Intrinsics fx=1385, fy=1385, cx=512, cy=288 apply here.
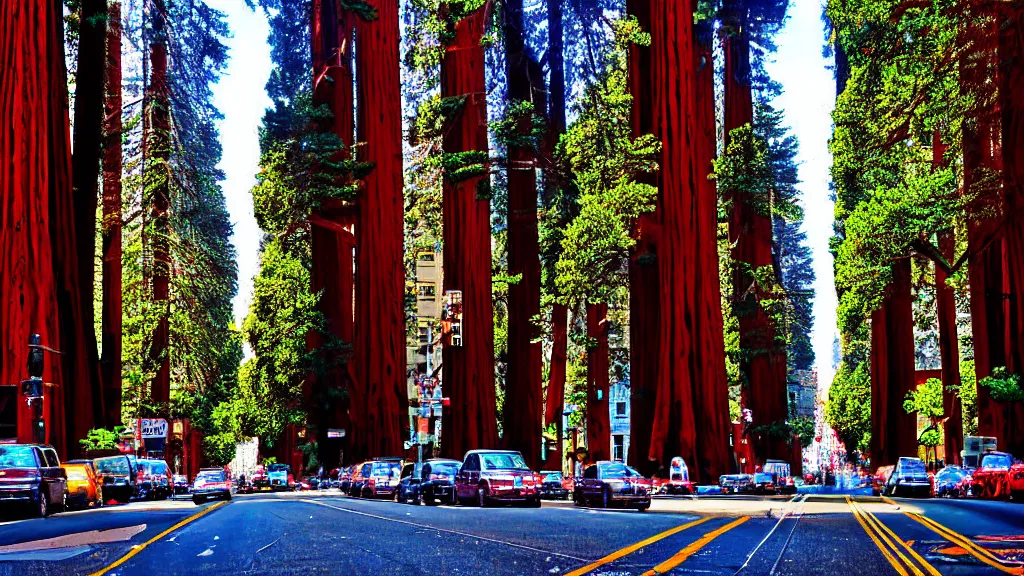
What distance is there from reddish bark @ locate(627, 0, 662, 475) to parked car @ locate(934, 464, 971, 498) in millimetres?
11660

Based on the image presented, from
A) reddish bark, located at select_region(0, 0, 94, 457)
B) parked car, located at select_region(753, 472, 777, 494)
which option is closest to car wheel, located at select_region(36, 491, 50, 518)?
reddish bark, located at select_region(0, 0, 94, 457)

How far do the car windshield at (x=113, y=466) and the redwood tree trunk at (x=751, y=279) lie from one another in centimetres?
2520

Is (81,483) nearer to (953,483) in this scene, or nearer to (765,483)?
(765,483)

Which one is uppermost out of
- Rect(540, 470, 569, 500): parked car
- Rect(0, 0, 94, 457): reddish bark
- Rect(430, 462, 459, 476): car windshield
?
Rect(0, 0, 94, 457): reddish bark

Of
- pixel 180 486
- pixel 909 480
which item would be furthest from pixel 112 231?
pixel 909 480

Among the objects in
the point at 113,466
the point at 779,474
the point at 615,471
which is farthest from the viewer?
the point at 779,474

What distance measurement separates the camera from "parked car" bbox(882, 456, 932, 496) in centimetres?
4903

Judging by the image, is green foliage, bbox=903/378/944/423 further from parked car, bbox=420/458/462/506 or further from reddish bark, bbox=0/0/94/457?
reddish bark, bbox=0/0/94/457

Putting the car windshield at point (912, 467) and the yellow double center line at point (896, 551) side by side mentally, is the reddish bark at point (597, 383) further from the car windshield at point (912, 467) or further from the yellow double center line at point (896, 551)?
the yellow double center line at point (896, 551)

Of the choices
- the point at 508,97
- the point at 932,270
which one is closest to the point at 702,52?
the point at 508,97

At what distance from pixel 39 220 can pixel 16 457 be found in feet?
28.7

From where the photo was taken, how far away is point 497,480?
1412 inches

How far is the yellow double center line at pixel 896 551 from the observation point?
45.4 ft

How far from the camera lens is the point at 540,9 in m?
54.5
